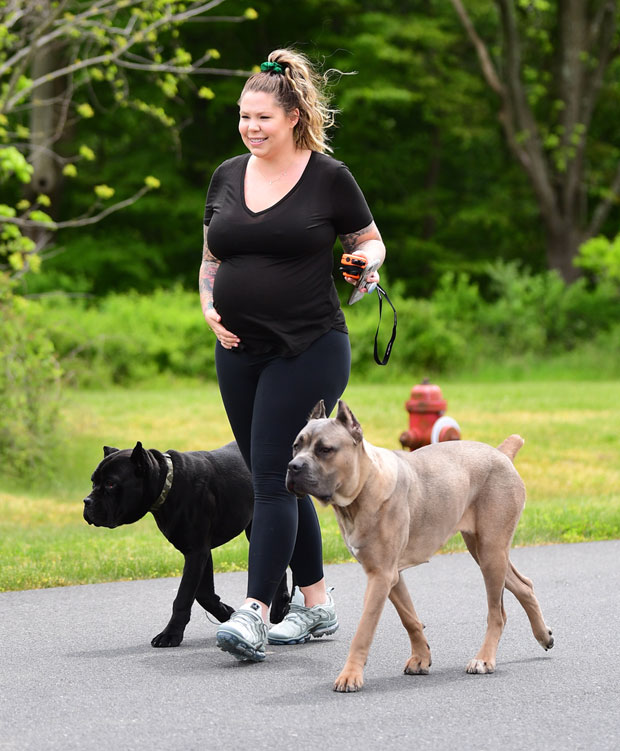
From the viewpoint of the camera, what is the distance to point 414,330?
69.4ft

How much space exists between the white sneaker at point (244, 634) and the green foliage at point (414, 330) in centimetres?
1329

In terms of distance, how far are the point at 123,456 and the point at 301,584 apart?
1006mm

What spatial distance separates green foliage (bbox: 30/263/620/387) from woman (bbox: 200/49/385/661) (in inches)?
511

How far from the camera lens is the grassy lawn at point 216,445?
7.89m

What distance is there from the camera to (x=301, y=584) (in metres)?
5.72

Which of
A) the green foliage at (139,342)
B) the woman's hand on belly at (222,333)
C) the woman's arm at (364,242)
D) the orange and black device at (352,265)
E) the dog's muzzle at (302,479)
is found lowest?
the green foliage at (139,342)

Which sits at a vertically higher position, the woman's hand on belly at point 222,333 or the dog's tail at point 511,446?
the woman's hand on belly at point 222,333

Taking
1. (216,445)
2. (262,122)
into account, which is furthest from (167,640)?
(216,445)

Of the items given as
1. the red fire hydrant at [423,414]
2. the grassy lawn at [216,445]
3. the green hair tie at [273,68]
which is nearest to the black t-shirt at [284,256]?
the green hair tie at [273,68]

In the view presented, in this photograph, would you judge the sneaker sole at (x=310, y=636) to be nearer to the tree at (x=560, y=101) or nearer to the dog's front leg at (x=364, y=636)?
the dog's front leg at (x=364, y=636)

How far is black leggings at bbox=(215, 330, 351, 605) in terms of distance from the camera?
17.3ft

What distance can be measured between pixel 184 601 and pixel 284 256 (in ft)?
5.29

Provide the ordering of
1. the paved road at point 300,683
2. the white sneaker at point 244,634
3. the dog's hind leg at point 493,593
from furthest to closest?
the dog's hind leg at point 493,593
the white sneaker at point 244,634
the paved road at point 300,683

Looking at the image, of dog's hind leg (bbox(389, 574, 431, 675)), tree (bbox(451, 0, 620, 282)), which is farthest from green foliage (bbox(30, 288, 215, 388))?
dog's hind leg (bbox(389, 574, 431, 675))
